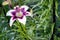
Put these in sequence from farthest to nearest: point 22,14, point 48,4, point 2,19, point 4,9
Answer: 1. point 2,19
2. point 4,9
3. point 48,4
4. point 22,14

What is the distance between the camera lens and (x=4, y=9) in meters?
1.12

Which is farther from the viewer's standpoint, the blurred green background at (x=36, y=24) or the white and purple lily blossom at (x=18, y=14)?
the blurred green background at (x=36, y=24)

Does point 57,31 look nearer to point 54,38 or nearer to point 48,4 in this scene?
point 54,38

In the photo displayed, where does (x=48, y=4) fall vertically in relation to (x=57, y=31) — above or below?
above

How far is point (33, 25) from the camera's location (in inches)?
45.6

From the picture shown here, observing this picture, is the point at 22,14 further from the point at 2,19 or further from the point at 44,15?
the point at 2,19

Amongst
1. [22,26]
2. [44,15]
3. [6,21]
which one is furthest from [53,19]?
[6,21]

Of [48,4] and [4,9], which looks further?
[4,9]

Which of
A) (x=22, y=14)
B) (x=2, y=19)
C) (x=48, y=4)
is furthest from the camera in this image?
(x=2, y=19)

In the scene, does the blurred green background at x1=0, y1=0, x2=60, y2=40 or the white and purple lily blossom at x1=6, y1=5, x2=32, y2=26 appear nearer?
the white and purple lily blossom at x1=6, y1=5, x2=32, y2=26

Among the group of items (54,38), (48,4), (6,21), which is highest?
(48,4)

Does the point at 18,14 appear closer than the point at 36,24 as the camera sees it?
Yes

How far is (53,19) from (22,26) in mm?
202

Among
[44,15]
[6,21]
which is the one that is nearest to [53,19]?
[44,15]
